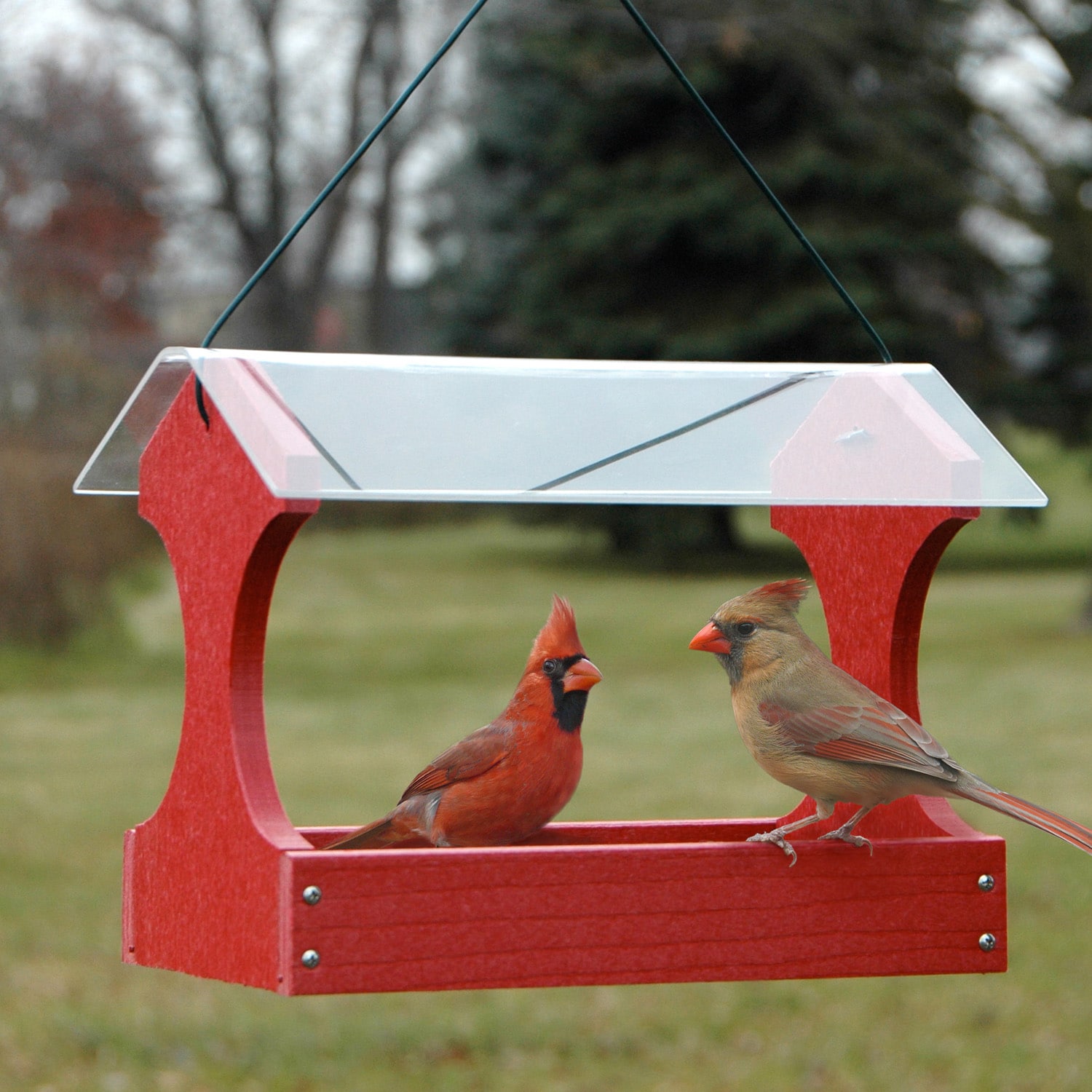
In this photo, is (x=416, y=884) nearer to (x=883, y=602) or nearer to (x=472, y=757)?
(x=472, y=757)

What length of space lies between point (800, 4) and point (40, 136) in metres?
6.88

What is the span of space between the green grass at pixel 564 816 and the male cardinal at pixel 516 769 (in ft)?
10.5

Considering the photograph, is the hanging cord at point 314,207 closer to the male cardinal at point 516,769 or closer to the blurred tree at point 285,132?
the male cardinal at point 516,769

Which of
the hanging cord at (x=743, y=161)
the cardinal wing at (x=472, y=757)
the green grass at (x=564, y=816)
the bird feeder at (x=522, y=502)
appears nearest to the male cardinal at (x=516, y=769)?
the cardinal wing at (x=472, y=757)

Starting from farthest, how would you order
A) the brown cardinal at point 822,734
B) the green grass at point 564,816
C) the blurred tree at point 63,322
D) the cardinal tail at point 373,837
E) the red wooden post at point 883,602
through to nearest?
the blurred tree at point 63,322
the green grass at point 564,816
the red wooden post at point 883,602
the cardinal tail at point 373,837
the brown cardinal at point 822,734

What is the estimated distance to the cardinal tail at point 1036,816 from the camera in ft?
7.08

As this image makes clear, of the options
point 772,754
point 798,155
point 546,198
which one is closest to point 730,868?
point 772,754

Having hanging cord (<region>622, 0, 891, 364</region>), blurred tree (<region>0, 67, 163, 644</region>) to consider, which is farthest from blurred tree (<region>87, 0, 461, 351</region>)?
hanging cord (<region>622, 0, 891, 364</region>)

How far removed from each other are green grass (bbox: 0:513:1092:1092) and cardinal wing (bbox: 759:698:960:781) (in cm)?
332

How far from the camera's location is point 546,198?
18312 mm

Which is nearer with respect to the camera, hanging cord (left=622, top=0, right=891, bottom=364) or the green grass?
hanging cord (left=622, top=0, right=891, bottom=364)

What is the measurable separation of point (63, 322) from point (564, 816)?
1292 cm

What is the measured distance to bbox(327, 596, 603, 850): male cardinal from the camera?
233 cm

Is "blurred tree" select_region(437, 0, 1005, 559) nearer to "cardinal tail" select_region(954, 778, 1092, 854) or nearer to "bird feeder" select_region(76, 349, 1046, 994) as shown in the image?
"bird feeder" select_region(76, 349, 1046, 994)
